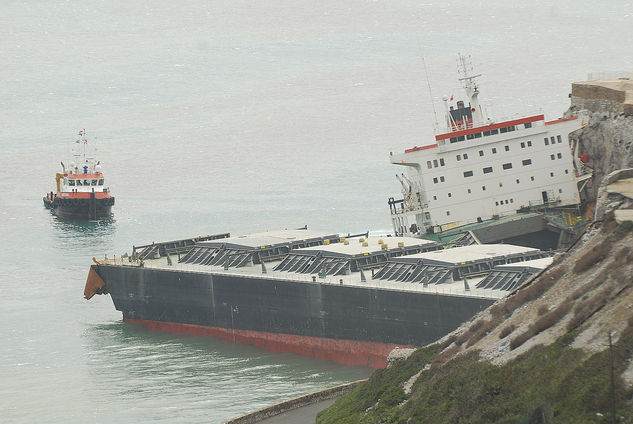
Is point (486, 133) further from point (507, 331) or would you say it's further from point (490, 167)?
point (507, 331)

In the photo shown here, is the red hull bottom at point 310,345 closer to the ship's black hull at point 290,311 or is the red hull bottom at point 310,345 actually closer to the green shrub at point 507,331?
the ship's black hull at point 290,311

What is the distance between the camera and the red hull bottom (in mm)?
39763

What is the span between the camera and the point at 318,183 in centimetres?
11100

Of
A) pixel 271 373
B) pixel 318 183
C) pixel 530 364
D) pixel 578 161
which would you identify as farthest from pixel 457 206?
pixel 318 183

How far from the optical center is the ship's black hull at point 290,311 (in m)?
37.9

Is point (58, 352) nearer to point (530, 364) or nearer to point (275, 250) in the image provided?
point (275, 250)

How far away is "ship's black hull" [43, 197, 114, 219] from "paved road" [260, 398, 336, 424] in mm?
74646

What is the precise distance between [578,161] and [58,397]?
2510cm

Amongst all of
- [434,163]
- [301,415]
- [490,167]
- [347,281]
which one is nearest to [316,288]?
[347,281]

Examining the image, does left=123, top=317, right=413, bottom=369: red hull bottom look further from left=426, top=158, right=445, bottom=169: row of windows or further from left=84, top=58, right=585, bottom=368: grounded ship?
left=426, top=158, right=445, bottom=169: row of windows

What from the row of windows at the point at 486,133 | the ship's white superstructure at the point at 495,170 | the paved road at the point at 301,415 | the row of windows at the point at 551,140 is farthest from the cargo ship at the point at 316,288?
the paved road at the point at 301,415

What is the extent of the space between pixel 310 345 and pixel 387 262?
14.0 ft

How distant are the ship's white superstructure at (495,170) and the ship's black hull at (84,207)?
5401 cm

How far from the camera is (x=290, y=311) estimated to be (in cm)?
4394
